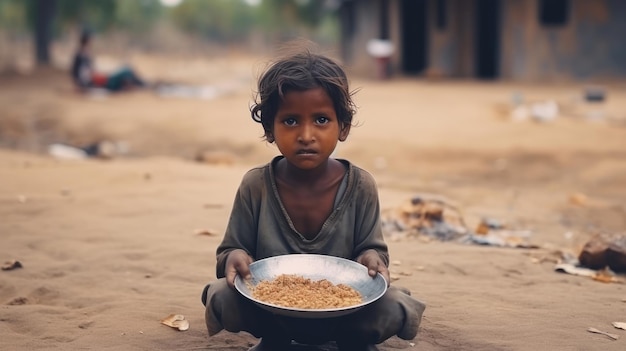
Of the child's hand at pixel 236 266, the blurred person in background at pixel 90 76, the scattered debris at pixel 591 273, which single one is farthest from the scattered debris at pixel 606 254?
the blurred person in background at pixel 90 76

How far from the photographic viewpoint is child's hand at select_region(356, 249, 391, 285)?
2.66 meters

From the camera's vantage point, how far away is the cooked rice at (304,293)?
2.57 metres

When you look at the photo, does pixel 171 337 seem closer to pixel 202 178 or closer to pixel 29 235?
pixel 29 235

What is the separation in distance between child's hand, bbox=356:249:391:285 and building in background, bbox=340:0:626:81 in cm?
1422

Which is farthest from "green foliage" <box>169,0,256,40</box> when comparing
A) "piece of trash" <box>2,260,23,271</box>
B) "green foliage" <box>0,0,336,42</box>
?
"piece of trash" <box>2,260,23,271</box>

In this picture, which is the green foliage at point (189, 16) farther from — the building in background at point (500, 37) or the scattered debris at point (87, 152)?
the scattered debris at point (87, 152)

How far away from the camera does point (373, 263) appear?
8.89 ft

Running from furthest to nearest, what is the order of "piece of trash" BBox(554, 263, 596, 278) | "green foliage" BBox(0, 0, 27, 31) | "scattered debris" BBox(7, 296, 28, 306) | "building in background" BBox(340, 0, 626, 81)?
"green foliage" BBox(0, 0, 27, 31) → "building in background" BBox(340, 0, 626, 81) → "piece of trash" BBox(554, 263, 596, 278) → "scattered debris" BBox(7, 296, 28, 306)

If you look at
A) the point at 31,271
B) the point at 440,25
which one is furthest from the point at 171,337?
the point at 440,25

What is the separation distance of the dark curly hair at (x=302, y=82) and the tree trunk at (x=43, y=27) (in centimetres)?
1967

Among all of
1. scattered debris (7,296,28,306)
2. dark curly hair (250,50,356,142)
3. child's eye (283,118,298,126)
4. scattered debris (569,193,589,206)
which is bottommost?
scattered debris (569,193,589,206)

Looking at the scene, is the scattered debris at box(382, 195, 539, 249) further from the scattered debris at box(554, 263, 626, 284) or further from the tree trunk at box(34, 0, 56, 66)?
the tree trunk at box(34, 0, 56, 66)

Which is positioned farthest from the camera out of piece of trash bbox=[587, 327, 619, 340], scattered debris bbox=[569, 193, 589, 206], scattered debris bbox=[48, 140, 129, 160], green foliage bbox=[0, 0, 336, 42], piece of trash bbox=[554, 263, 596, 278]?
green foliage bbox=[0, 0, 336, 42]

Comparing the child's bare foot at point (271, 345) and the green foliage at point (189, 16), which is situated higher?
the green foliage at point (189, 16)
